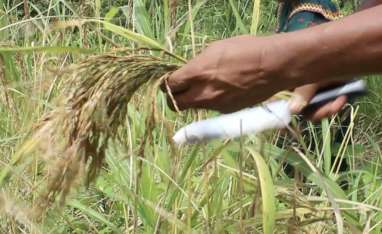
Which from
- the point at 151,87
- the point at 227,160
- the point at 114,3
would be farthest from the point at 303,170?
the point at 114,3

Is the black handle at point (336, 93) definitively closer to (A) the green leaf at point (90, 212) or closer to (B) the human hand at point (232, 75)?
(B) the human hand at point (232, 75)

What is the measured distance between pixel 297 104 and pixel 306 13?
0.90m

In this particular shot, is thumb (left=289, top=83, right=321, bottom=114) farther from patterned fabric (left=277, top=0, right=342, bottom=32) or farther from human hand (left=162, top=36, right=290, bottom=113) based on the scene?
patterned fabric (left=277, top=0, right=342, bottom=32)

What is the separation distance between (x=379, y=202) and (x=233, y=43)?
0.63 m

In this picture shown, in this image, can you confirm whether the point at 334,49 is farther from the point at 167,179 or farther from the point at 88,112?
the point at 167,179

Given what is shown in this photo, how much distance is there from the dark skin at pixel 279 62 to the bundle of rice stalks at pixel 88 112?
0.32 ft

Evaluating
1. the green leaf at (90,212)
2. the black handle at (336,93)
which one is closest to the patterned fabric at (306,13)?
the green leaf at (90,212)

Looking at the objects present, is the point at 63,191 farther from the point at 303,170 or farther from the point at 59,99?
the point at 303,170

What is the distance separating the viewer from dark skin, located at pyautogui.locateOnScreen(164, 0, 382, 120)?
0.99 metres

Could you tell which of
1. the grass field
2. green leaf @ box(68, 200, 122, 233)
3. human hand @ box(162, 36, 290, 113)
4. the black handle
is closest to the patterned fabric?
the grass field

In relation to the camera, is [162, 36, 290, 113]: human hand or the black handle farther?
the black handle

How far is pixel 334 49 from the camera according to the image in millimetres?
998

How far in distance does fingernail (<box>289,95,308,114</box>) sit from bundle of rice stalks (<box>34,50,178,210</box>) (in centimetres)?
16

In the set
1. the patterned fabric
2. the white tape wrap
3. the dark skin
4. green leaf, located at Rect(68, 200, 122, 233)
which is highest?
the dark skin
